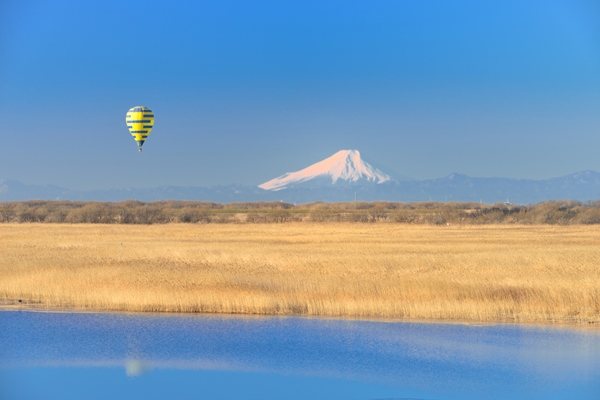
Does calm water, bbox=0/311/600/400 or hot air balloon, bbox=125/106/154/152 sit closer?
calm water, bbox=0/311/600/400

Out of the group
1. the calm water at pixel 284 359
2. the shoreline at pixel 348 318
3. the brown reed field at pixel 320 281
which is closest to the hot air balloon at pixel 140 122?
the brown reed field at pixel 320 281

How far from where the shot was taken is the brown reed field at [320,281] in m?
24.0

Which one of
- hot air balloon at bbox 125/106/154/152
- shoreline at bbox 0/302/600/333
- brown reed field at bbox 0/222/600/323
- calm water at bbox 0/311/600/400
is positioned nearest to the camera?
calm water at bbox 0/311/600/400

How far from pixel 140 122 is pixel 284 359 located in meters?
34.0

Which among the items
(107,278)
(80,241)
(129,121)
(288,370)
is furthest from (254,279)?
(129,121)

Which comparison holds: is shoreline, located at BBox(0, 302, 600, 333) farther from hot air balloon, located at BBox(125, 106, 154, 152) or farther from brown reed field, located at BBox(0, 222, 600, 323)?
hot air balloon, located at BBox(125, 106, 154, 152)

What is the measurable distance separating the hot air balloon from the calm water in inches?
1109

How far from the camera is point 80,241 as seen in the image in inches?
1861

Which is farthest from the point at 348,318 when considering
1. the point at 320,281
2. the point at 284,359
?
the point at 284,359

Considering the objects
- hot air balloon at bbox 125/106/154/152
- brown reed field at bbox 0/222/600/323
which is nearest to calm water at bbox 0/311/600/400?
brown reed field at bbox 0/222/600/323

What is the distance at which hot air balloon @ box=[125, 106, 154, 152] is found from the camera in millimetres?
50688

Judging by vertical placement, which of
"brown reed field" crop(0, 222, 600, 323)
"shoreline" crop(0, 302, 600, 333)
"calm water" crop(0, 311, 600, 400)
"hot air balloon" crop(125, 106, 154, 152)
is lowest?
"calm water" crop(0, 311, 600, 400)

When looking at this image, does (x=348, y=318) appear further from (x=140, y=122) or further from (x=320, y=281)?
(x=140, y=122)

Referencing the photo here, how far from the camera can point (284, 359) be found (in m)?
19.3
